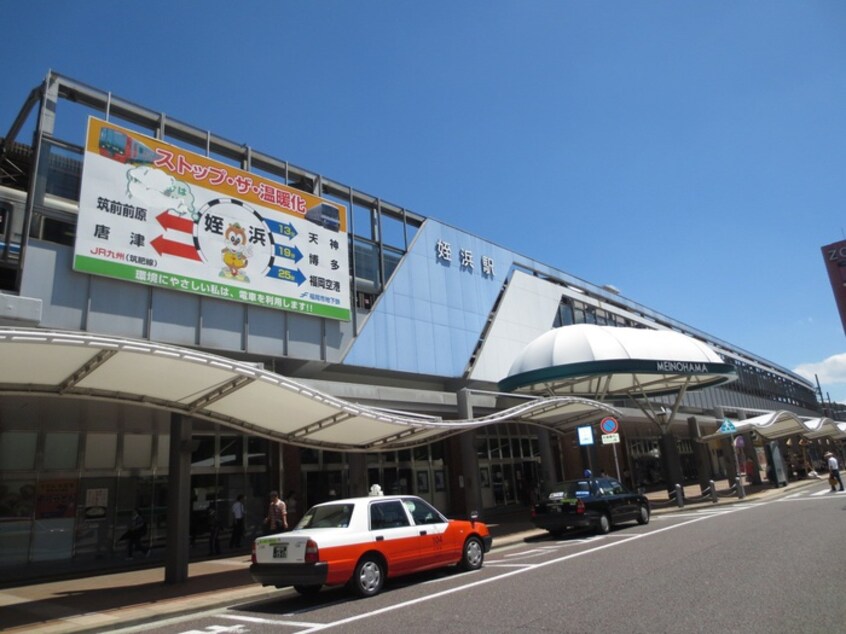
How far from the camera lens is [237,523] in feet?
61.2

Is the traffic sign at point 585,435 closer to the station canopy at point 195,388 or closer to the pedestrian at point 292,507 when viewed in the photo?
the station canopy at point 195,388

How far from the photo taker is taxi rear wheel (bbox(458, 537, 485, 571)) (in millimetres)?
11961

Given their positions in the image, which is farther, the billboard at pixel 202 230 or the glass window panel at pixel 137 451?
the glass window panel at pixel 137 451

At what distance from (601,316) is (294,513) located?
2829 centimetres

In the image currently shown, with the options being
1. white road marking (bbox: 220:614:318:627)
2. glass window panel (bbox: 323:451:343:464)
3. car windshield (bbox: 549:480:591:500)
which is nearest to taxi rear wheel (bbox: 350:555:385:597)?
white road marking (bbox: 220:614:318:627)

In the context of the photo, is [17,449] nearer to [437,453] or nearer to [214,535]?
[214,535]

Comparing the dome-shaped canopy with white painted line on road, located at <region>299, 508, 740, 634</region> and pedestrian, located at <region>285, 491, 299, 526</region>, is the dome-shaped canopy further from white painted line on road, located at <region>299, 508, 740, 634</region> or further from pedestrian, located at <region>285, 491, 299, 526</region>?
pedestrian, located at <region>285, 491, 299, 526</region>

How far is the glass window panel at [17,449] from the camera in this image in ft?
54.5

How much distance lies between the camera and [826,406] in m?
100

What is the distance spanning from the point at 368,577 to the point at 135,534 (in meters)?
10.8

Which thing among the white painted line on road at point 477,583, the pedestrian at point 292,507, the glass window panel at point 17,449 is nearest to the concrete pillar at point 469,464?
the pedestrian at point 292,507

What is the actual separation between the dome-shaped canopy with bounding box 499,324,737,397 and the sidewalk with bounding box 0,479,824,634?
1048cm

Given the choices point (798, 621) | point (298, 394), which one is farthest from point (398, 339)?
point (798, 621)

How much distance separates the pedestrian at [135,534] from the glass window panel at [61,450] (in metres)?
2.31
